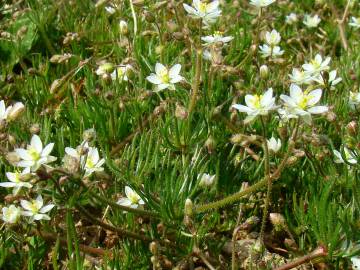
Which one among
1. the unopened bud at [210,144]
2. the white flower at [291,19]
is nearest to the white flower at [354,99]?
the unopened bud at [210,144]

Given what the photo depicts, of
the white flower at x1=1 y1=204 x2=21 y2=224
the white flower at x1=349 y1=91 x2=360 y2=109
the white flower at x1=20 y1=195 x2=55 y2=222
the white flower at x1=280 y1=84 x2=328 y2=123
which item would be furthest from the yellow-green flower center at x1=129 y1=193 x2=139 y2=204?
the white flower at x1=349 y1=91 x2=360 y2=109

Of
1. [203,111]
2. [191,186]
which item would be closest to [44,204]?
[191,186]

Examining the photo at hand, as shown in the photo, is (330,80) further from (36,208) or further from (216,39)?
(36,208)

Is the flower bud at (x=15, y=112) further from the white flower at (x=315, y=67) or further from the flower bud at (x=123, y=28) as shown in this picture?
the white flower at (x=315, y=67)

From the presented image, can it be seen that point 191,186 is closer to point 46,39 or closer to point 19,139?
point 19,139

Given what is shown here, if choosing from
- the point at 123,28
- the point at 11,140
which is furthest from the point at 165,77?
the point at 11,140

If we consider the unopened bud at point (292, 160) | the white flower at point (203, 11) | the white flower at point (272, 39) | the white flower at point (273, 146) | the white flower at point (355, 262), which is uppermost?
the white flower at point (203, 11)
